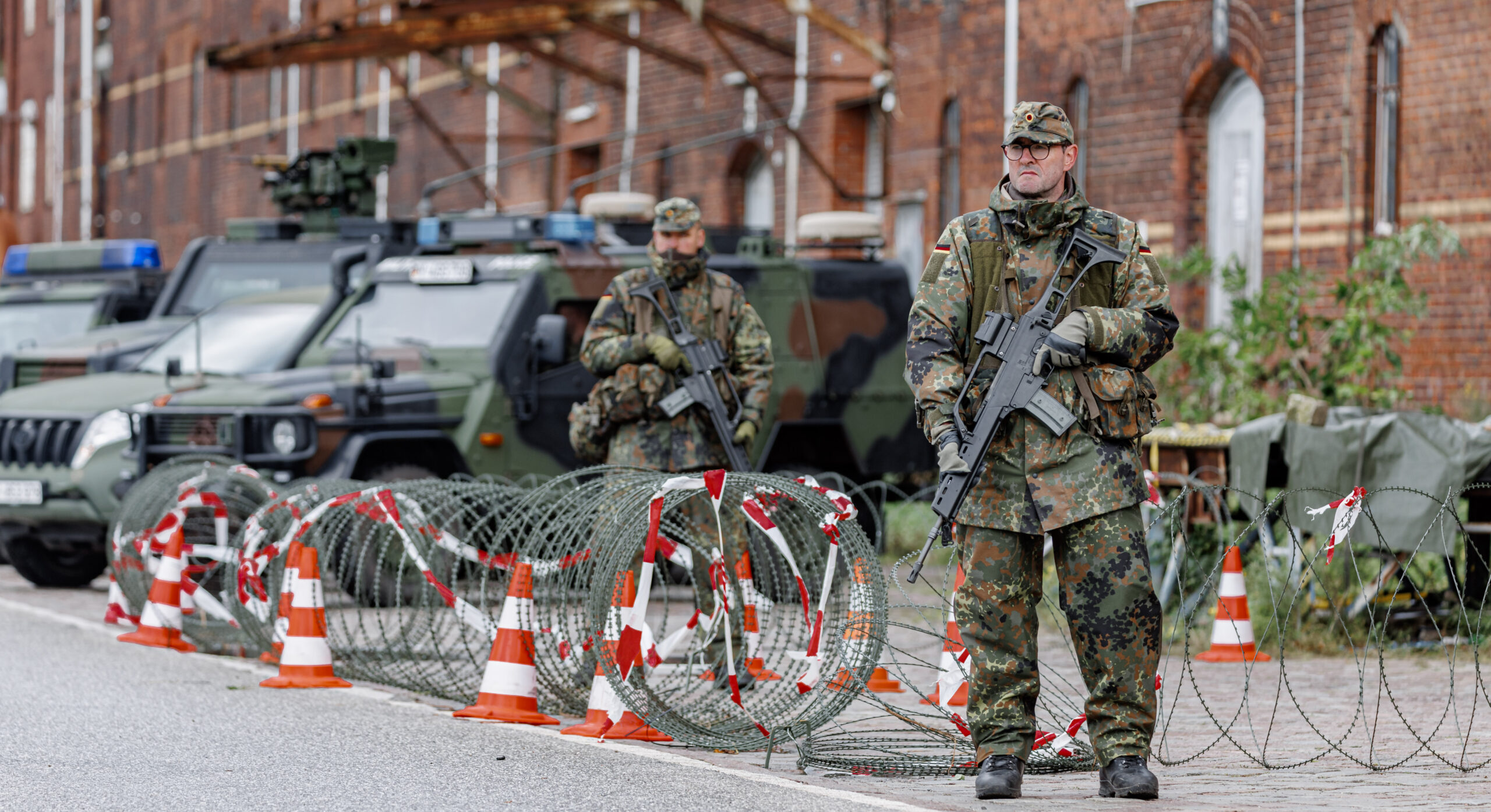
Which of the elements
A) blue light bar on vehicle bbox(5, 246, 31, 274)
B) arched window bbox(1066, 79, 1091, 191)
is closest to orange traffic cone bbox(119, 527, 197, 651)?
blue light bar on vehicle bbox(5, 246, 31, 274)

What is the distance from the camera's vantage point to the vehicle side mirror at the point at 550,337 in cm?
1222

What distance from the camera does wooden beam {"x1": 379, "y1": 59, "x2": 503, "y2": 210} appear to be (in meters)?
28.5

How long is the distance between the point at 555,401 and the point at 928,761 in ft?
19.9

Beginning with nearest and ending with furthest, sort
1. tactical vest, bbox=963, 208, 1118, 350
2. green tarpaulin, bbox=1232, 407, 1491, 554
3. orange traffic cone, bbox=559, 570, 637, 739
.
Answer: tactical vest, bbox=963, 208, 1118, 350 → orange traffic cone, bbox=559, 570, 637, 739 → green tarpaulin, bbox=1232, 407, 1491, 554

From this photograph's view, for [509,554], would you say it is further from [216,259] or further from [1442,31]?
[1442,31]

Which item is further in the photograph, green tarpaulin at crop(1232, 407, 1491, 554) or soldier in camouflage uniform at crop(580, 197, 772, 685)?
green tarpaulin at crop(1232, 407, 1491, 554)

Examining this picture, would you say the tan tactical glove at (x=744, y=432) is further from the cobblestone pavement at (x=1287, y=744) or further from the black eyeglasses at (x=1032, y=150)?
the black eyeglasses at (x=1032, y=150)

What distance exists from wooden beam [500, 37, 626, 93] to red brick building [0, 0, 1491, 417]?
0.05m

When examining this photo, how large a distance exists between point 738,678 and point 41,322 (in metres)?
11.6

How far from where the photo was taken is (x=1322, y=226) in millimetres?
16953

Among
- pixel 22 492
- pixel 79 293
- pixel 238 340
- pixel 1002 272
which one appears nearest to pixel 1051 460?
pixel 1002 272

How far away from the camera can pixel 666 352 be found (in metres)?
9.27

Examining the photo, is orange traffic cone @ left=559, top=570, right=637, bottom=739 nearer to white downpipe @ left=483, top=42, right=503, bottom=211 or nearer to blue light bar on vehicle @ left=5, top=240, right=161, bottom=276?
blue light bar on vehicle @ left=5, top=240, right=161, bottom=276

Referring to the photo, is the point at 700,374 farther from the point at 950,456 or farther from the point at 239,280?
the point at 239,280
